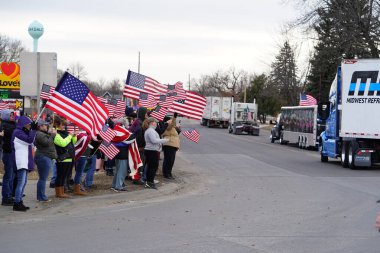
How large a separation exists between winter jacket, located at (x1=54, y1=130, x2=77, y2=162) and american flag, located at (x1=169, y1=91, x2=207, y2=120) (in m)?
6.11

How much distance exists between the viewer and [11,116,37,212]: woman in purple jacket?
10844 millimetres

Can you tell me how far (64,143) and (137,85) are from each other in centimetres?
783

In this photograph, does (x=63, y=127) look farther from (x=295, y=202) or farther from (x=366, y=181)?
(x=366, y=181)

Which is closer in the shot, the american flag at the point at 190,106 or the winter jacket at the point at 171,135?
the winter jacket at the point at 171,135

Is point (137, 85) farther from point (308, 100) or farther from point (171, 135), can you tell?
point (308, 100)

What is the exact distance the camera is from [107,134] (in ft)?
44.3

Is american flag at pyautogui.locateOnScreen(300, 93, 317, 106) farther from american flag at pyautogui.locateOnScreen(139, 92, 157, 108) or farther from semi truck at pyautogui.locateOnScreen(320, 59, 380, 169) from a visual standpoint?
american flag at pyautogui.locateOnScreen(139, 92, 157, 108)

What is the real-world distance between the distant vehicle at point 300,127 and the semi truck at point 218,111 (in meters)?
25.3

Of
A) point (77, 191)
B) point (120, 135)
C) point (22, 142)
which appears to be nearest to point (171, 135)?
point (120, 135)

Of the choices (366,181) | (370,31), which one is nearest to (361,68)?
(366,181)

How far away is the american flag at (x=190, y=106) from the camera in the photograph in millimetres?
18016

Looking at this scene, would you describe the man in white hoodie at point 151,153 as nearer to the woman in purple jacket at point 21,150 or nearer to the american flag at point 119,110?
the woman in purple jacket at point 21,150

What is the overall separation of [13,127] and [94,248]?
4.45 meters

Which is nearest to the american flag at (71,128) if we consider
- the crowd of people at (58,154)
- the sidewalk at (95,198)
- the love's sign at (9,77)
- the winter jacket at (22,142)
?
the crowd of people at (58,154)
